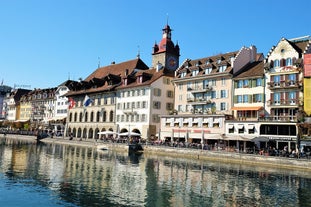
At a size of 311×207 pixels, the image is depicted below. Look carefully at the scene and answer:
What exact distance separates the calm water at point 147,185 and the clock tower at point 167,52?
171 feet

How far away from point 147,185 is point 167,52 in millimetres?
65195

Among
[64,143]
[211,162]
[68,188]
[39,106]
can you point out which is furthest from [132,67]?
[68,188]

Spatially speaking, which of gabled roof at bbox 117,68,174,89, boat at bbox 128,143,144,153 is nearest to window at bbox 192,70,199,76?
gabled roof at bbox 117,68,174,89

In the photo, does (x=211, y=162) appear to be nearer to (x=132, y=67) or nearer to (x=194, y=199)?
(x=194, y=199)

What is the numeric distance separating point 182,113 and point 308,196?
4576cm

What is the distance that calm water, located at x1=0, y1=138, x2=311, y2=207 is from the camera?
985 inches

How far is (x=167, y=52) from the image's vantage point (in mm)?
92875

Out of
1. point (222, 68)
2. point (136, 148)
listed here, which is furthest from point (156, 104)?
point (222, 68)

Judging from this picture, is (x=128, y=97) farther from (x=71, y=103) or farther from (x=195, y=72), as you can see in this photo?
(x=71, y=103)

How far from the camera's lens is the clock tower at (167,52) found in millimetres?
93000

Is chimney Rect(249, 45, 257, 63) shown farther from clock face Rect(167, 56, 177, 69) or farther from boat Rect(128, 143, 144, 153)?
clock face Rect(167, 56, 177, 69)

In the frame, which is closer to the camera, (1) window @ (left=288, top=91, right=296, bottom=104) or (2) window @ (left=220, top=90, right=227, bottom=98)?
(1) window @ (left=288, top=91, right=296, bottom=104)

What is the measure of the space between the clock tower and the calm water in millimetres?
52204

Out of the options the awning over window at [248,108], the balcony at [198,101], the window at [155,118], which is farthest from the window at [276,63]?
the window at [155,118]
